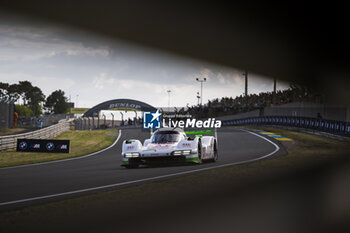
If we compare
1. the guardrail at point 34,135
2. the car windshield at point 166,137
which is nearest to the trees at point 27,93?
the guardrail at point 34,135

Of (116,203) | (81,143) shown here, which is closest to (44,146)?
(81,143)

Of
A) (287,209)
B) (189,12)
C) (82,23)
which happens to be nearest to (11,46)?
(82,23)

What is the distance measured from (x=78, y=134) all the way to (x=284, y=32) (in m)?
32.1

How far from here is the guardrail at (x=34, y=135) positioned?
22484mm

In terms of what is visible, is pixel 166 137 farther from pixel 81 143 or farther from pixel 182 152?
pixel 81 143

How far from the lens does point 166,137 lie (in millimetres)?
12914

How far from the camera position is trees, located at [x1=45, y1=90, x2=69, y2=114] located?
449 ft

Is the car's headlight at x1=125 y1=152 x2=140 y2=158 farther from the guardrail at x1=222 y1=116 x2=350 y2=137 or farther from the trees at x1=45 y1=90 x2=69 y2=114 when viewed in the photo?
the trees at x1=45 y1=90 x2=69 y2=114

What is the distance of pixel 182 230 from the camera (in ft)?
14.8

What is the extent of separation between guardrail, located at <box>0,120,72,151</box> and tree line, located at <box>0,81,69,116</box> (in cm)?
6496

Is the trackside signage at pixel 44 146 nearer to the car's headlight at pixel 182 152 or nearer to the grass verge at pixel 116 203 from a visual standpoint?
the car's headlight at pixel 182 152

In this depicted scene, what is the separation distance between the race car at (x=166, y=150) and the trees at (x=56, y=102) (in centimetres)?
12858

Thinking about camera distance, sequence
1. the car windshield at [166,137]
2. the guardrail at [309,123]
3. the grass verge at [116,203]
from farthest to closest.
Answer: the guardrail at [309,123] < the car windshield at [166,137] < the grass verge at [116,203]

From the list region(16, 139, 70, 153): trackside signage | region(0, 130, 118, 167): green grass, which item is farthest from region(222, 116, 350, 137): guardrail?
region(16, 139, 70, 153): trackside signage
